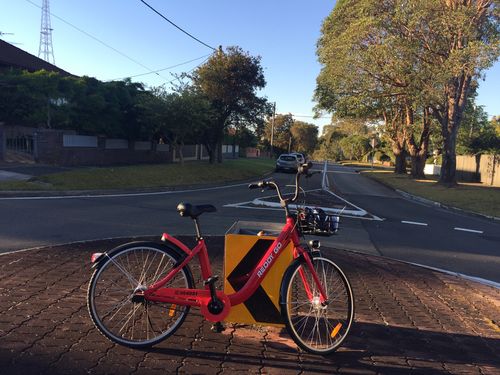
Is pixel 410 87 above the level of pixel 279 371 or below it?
above

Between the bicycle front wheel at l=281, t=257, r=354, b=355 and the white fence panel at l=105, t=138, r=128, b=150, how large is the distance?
23.7 metres

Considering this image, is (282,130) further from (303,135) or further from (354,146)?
(354,146)

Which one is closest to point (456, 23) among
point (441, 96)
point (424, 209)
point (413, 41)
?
point (413, 41)

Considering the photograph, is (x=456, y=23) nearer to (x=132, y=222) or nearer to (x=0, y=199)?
(x=132, y=222)

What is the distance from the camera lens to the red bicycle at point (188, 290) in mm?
3641

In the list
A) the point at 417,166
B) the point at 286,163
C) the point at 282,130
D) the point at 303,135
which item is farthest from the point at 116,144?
the point at 303,135

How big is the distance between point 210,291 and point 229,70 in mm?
25688

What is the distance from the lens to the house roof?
95.0 ft

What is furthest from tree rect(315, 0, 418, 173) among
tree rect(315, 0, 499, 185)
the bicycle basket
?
the bicycle basket

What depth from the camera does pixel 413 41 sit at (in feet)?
69.0

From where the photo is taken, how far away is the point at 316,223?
377cm

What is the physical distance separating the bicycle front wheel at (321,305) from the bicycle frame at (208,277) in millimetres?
51

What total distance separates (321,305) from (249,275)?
0.66m

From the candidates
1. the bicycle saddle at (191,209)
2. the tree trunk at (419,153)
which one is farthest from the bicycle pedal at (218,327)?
the tree trunk at (419,153)
